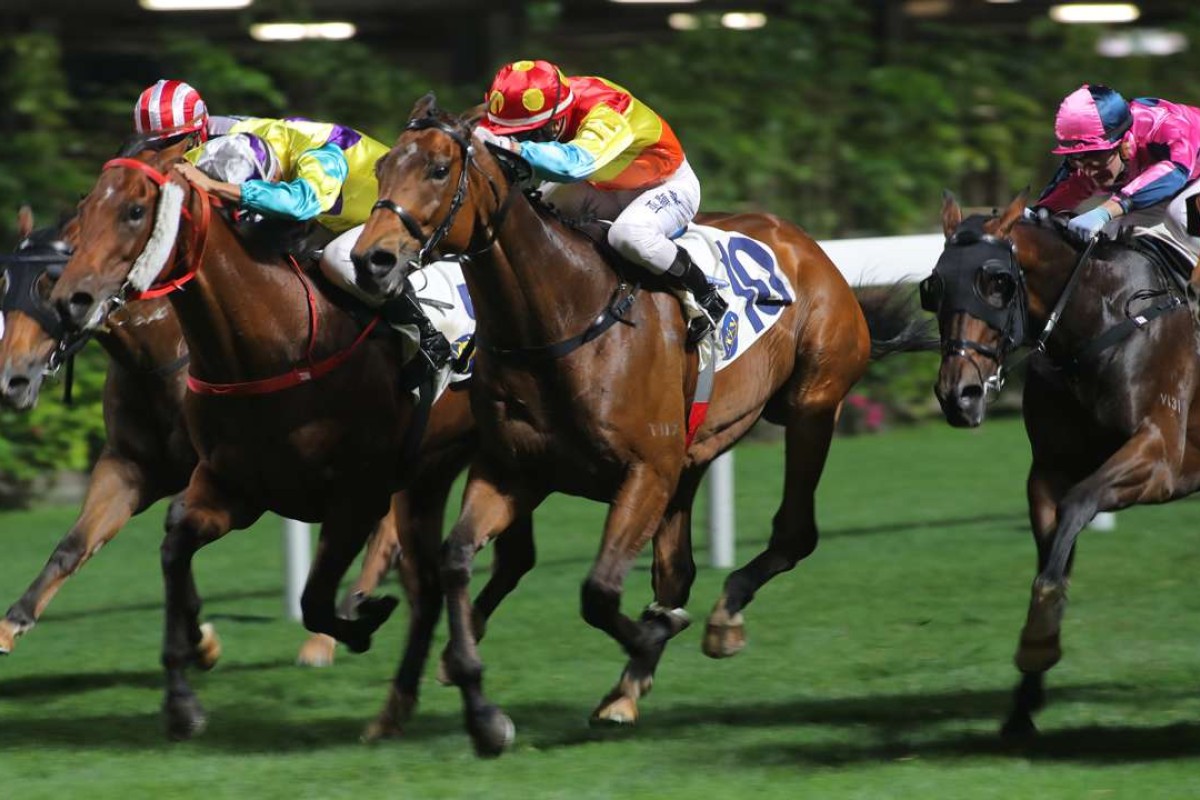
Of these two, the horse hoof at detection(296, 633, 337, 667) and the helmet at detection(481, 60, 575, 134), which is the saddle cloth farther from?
the horse hoof at detection(296, 633, 337, 667)

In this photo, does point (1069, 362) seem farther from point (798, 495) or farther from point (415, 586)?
point (415, 586)

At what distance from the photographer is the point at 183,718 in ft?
17.5

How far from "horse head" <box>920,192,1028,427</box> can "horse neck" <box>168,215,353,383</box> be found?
5.31 feet

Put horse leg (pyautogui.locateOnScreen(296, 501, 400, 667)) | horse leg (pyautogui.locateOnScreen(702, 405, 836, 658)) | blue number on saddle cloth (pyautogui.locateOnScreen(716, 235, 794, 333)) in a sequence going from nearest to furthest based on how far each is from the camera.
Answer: blue number on saddle cloth (pyautogui.locateOnScreen(716, 235, 794, 333))
horse leg (pyautogui.locateOnScreen(702, 405, 836, 658))
horse leg (pyautogui.locateOnScreen(296, 501, 400, 667))

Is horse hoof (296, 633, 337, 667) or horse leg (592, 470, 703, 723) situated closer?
horse leg (592, 470, 703, 723)

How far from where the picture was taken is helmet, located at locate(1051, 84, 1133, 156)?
5445 mm

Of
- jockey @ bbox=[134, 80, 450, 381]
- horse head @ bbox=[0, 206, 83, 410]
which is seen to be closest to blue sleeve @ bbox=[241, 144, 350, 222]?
jockey @ bbox=[134, 80, 450, 381]

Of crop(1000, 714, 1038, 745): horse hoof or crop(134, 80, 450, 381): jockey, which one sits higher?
crop(134, 80, 450, 381): jockey

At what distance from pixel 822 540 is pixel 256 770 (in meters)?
4.02

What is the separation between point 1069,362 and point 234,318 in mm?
2171

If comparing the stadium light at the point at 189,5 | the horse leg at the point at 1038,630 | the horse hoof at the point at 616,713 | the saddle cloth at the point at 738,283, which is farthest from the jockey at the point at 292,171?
the stadium light at the point at 189,5

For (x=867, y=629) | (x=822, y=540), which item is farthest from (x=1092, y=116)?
(x=822, y=540)

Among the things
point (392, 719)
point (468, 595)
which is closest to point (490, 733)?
point (468, 595)

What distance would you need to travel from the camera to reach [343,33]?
12.3 metres
